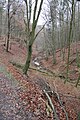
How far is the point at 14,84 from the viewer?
12531 millimetres

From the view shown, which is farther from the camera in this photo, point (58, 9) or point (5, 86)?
point (58, 9)

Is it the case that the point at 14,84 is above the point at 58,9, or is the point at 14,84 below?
below

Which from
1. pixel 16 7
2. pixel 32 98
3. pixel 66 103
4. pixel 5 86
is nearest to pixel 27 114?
pixel 32 98

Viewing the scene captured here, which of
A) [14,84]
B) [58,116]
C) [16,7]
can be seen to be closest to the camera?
[58,116]

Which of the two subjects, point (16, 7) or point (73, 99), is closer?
point (73, 99)

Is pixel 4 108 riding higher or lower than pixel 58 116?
higher

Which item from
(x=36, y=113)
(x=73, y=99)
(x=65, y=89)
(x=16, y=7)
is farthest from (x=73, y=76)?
(x=36, y=113)

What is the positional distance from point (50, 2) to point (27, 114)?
77.3ft

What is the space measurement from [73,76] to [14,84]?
12.2 meters

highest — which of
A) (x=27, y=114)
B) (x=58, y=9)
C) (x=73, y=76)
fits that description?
(x=58, y=9)

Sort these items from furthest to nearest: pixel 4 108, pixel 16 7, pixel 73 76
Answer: pixel 16 7 → pixel 73 76 → pixel 4 108

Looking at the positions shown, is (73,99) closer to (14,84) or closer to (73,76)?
(14,84)

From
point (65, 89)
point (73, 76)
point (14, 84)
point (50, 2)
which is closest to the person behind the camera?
point (14, 84)

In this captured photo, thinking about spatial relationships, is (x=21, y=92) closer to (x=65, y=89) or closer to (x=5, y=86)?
(x=5, y=86)
